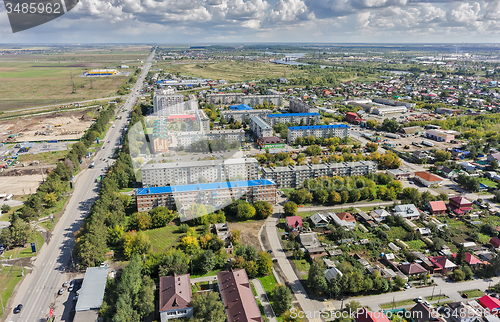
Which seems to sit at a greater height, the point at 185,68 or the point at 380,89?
the point at 185,68

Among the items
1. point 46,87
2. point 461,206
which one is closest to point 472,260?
point 461,206

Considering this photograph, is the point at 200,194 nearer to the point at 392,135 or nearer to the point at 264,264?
the point at 264,264

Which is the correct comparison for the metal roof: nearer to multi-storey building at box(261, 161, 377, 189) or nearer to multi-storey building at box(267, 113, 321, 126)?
multi-storey building at box(261, 161, 377, 189)

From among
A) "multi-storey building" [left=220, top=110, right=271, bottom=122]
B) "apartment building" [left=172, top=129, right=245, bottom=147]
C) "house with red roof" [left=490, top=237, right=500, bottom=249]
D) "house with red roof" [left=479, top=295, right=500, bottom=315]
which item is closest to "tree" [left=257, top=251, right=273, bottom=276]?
"house with red roof" [left=479, top=295, right=500, bottom=315]

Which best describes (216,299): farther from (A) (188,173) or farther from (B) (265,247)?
(A) (188,173)

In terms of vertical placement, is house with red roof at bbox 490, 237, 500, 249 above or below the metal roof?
below

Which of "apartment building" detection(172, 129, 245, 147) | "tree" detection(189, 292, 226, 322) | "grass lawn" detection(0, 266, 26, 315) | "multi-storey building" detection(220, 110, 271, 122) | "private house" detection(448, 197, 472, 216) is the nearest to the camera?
"tree" detection(189, 292, 226, 322)

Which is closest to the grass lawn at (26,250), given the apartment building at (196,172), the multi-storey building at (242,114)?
the apartment building at (196,172)

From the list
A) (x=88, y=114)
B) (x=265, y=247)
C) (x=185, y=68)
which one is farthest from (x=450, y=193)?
(x=185, y=68)
